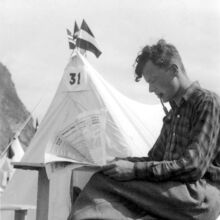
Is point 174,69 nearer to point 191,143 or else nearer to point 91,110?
point 191,143

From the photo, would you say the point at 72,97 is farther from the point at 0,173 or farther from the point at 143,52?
the point at 143,52

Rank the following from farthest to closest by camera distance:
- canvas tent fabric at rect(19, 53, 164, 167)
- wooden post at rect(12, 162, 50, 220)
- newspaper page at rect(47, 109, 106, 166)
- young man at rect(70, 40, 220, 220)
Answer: canvas tent fabric at rect(19, 53, 164, 167), newspaper page at rect(47, 109, 106, 166), wooden post at rect(12, 162, 50, 220), young man at rect(70, 40, 220, 220)

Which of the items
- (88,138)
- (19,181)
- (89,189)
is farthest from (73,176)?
(19,181)

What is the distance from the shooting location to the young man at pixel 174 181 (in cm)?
132

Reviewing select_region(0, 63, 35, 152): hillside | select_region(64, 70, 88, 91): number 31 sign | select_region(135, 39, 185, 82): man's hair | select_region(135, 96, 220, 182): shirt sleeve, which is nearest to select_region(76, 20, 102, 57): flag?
select_region(64, 70, 88, 91): number 31 sign

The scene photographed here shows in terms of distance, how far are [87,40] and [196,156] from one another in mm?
6234

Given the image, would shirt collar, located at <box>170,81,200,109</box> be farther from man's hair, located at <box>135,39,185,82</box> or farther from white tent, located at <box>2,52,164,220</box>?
white tent, located at <box>2,52,164,220</box>

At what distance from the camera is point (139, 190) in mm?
1345

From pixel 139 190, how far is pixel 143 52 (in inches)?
14.8

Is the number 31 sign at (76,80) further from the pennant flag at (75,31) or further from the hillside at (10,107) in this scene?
the hillside at (10,107)

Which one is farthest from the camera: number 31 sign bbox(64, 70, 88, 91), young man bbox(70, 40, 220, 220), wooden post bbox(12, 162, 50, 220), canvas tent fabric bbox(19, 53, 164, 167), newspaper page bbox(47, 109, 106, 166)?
number 31 sign bbox(64, 70, 88, 91)

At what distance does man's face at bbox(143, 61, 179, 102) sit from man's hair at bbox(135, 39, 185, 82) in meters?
0.01

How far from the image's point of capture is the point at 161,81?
144 centimetres

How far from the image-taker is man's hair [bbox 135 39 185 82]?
1.45 metres
